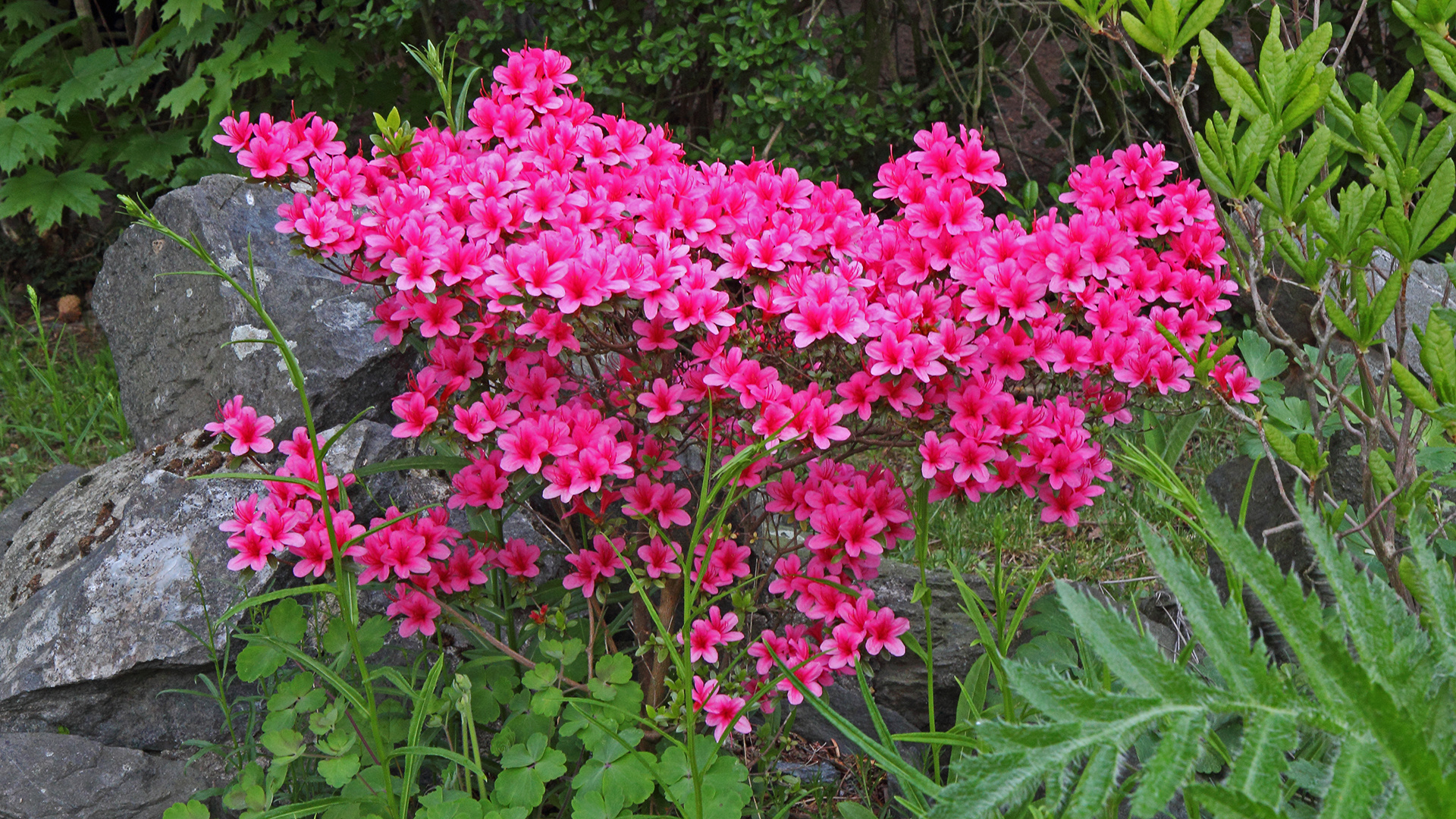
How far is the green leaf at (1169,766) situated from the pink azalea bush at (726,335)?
828 mm

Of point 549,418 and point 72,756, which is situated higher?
point 549,418

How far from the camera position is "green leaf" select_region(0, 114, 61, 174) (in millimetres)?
4254

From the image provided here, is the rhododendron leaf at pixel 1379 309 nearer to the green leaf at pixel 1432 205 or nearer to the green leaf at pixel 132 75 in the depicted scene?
the green leaf at pixel 1432 205

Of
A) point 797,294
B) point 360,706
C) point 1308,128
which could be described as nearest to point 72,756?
point 360,706

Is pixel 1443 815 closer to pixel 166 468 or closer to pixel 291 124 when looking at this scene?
pixel 291 124

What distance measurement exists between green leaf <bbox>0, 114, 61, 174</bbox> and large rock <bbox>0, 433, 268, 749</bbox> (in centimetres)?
250

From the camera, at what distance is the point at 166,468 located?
100 inches

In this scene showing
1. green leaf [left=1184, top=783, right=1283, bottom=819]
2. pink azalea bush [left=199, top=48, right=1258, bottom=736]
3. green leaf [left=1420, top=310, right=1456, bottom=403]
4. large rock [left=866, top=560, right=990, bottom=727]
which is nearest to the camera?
green leaf [left=1184, top=783, right=1283, bottom=819]

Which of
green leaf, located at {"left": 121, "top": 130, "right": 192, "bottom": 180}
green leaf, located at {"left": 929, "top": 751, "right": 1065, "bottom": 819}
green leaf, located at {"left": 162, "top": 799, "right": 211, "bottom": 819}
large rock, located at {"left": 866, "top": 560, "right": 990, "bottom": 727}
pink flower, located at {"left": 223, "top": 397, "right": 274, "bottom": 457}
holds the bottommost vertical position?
green leaf, located at {"left": 121, "top": 130, "right": 192, "bottom": 180}

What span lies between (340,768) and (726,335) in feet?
2.85

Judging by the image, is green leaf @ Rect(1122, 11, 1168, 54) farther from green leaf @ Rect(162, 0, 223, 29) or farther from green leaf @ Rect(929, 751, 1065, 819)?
green leaf @ Rect(162, 0, 223, 29)

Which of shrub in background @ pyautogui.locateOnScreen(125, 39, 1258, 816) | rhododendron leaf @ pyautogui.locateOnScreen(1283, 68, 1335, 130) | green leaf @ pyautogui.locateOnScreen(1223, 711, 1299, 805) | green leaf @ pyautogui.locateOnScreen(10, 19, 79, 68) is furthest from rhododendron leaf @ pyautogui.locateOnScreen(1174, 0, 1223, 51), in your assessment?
green leaf @ pyautogui.locateOnScreen(10, 19, 79, 68)

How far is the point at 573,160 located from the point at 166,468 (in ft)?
4.57

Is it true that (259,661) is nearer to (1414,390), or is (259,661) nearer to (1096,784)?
(1096,784)
